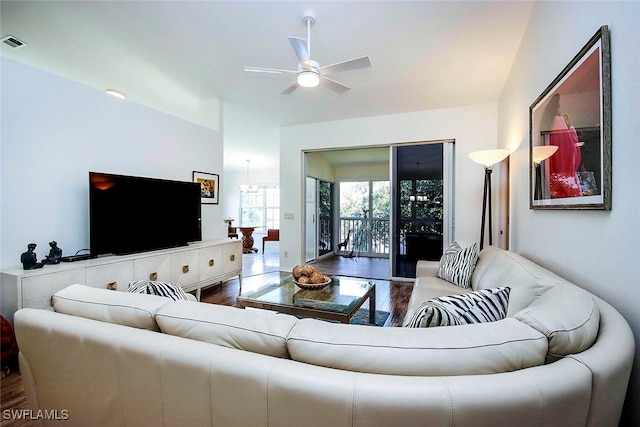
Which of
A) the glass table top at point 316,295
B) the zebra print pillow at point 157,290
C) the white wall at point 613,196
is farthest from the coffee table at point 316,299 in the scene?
the white wall at point 613,196

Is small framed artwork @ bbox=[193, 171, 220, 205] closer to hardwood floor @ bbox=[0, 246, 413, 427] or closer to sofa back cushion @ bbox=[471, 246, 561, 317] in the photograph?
hardwood floor @ bbox=[0, 246, 413, 427]

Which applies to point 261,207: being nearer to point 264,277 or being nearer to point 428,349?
point 264,277

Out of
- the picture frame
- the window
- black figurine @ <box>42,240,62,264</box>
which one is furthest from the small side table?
the picture frame

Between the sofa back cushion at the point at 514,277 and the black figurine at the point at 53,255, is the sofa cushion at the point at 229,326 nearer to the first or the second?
the sofa back cushion at the point at 514,277

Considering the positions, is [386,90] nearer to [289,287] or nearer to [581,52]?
[581,52]

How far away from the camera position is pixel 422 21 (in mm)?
2344

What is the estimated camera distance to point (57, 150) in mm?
2475

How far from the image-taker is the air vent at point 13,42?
2.67m

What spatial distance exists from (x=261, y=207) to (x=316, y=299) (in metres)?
8.18

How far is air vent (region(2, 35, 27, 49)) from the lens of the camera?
105 inches

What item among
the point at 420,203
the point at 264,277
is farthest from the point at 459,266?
the point at 264,277

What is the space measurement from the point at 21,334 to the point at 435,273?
3044mm

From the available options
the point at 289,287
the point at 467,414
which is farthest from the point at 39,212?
the point at 467,414

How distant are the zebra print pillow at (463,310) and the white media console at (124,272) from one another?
8.66 ft
